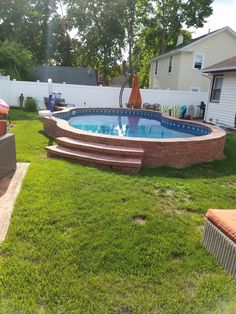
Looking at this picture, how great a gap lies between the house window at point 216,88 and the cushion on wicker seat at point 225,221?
12.8 metres

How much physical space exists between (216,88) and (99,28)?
2050cm

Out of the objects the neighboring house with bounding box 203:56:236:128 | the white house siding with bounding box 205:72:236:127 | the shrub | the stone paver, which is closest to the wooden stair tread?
the stone paver

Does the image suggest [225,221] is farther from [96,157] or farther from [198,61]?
[198,61]

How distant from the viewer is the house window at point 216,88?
1465cm

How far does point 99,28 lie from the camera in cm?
3106

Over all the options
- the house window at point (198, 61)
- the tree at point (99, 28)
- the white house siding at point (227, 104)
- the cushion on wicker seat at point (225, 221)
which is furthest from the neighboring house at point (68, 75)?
the cushion on wicker seat at point (225, 221)

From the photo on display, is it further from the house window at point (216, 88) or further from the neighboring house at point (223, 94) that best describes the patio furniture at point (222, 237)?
the house window at point (216, 88)

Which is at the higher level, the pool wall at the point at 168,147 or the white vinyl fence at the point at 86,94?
the white vinyl fence at the point at 86,94

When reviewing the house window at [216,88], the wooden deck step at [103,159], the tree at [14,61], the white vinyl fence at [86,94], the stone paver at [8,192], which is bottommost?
the stone paver at [8,192]

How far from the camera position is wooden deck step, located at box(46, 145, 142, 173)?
18.5 ft

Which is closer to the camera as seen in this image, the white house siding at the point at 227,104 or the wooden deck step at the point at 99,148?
the wooden deck step at the point at 99,148

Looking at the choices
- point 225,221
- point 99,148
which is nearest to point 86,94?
point 99,148

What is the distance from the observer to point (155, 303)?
2.38 metres

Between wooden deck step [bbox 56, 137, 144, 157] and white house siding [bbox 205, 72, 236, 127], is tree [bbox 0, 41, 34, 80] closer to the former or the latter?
white house siding [bbox 205, 72, 236, 127]
